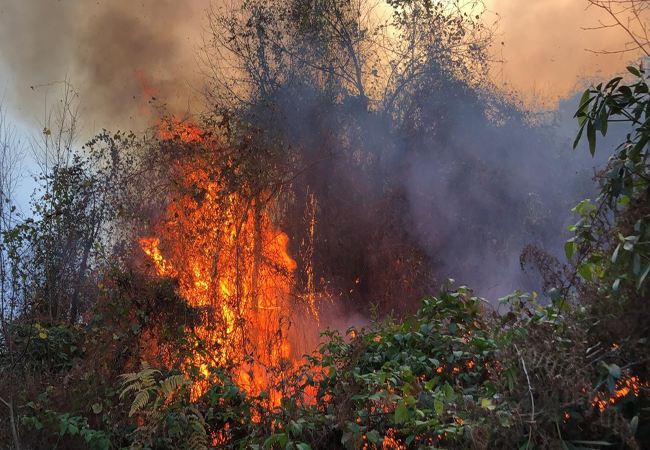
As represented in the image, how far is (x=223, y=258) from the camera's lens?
365 inches

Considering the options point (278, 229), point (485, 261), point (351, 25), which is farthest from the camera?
point (351, 25)

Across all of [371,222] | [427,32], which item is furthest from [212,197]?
[427,32]

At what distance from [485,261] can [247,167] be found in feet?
19.2

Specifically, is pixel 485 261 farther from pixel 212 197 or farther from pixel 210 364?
pixel 210 364

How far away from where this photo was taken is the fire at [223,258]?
8.36 m

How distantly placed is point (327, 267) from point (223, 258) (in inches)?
143

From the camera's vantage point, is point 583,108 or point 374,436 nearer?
point 583,108

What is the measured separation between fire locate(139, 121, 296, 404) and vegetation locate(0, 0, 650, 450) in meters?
0.05

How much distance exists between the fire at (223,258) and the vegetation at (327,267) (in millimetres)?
46

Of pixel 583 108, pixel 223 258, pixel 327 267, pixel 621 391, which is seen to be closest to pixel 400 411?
pixel 621 391

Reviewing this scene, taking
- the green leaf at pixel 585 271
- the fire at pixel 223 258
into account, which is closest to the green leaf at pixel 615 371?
the green leaf at pixel 585 271

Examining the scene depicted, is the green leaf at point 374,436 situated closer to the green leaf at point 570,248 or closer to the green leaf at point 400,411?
the green leaf at point 400,411

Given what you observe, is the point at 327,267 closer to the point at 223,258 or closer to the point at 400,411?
the point at 223,258

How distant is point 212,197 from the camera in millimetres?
9586
